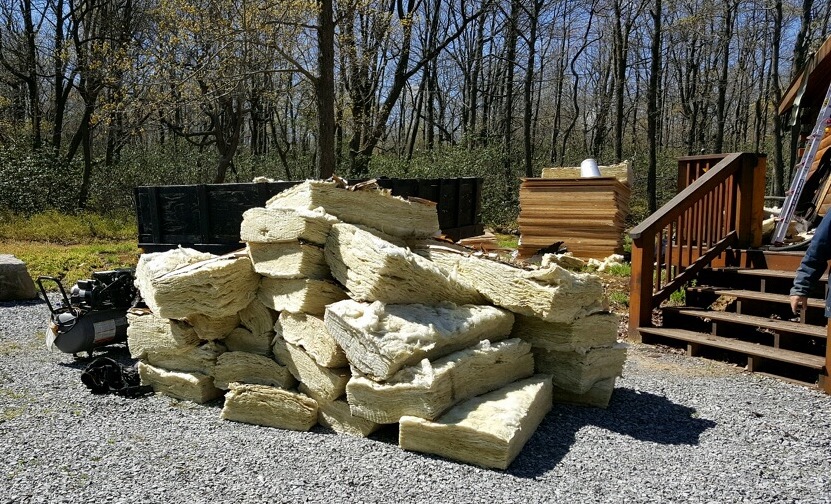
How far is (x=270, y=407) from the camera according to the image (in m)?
4.34

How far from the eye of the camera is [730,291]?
21.6 ft

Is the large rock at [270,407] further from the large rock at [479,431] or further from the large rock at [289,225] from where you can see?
the large rock at [289,225]

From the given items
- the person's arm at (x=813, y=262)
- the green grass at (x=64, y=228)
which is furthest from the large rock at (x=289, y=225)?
the green grass at (x=64, y=228)

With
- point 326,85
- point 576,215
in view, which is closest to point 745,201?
point 576,215

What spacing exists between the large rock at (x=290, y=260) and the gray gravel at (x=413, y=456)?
113 cm

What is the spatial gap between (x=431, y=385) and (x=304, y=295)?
1.29m

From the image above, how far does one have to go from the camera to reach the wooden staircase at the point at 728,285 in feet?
18.8

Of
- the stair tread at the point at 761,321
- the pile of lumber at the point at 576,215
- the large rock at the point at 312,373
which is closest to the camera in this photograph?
the large rock at the point at 312,373

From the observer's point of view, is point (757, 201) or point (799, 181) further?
point (799, 181)

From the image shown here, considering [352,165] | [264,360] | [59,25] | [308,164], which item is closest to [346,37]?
[352,165]

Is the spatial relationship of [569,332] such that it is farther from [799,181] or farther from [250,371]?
[799,181]

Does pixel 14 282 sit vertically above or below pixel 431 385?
below

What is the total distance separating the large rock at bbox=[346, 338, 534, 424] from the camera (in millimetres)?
3688

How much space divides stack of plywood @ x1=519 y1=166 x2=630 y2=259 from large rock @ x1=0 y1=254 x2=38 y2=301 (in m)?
8.65
